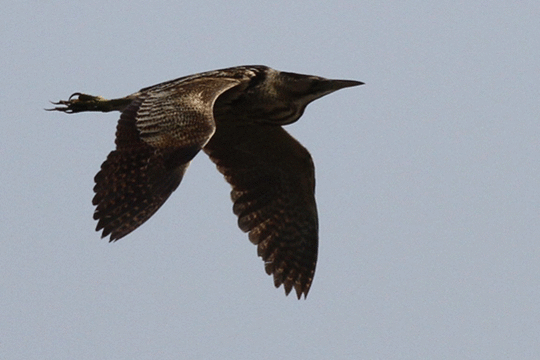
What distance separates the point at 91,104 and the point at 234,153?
3.74 ft

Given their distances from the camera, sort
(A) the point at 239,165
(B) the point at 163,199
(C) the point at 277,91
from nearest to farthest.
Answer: (B) the point at 163,199 → (C) the point at 277,91 → (A) the point at 239,165

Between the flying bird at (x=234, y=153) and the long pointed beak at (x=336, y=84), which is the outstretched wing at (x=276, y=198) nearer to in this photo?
the flying bird at (x=234, y=153)

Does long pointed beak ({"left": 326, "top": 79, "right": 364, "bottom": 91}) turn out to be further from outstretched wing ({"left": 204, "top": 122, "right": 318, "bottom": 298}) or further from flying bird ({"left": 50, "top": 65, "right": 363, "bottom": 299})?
outstretched wing ({"left": 204, "top": 122, "right": 318, "bottom": 298})

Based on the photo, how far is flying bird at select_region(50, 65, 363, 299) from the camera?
304 inches

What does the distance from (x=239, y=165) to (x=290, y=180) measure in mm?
410

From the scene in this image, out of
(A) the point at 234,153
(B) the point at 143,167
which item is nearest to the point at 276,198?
(A) the point at 234,153

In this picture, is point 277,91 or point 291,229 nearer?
point 277,91

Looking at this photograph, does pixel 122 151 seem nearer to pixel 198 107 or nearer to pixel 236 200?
pixel 198 107

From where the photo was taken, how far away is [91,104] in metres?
9.29

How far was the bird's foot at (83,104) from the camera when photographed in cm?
924

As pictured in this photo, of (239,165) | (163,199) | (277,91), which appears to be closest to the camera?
(163,199)

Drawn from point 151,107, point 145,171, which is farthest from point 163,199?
point 151,107

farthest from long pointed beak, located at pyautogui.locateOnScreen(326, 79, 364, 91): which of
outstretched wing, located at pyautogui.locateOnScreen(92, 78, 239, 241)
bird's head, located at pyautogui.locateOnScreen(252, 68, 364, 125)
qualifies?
outstretched wing, located at pyautogui.locateOnScreen(92, 78, 239, 241)

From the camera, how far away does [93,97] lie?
366 inches
